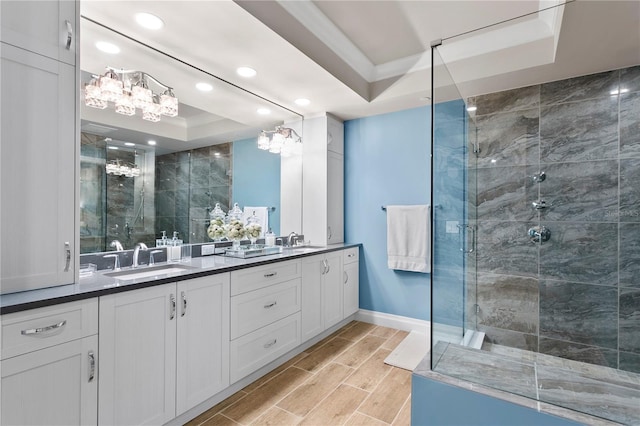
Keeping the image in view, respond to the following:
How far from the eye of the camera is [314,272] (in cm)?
290

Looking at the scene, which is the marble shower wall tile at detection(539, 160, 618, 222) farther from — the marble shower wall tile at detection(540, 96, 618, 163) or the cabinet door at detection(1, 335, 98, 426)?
the cabinet door at detection(1, 335, 98, 426)

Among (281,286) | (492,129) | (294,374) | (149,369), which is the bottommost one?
(294,374)

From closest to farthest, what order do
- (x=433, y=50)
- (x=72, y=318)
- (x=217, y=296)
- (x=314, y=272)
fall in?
(x=72, y=318), (x=433, y=50), (x=217, y=296), (x=314, y=272)

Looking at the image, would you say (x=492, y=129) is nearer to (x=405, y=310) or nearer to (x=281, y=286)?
(x=405, y=310)

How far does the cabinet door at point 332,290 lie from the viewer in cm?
305

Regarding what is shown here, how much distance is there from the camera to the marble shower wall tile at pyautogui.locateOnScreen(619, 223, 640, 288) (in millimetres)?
2336

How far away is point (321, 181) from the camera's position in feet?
11.5

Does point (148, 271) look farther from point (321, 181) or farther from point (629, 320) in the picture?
point (629, 320)

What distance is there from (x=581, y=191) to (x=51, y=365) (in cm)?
346

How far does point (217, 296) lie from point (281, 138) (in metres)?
1.86

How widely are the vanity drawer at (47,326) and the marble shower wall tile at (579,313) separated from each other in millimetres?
3170

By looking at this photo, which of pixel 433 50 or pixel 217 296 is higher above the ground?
pixel 433 50

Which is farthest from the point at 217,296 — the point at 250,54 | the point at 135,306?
the point at 250,54

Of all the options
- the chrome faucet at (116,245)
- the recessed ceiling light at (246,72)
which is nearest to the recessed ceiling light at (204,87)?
the recessed ceiling light at (246,72)
